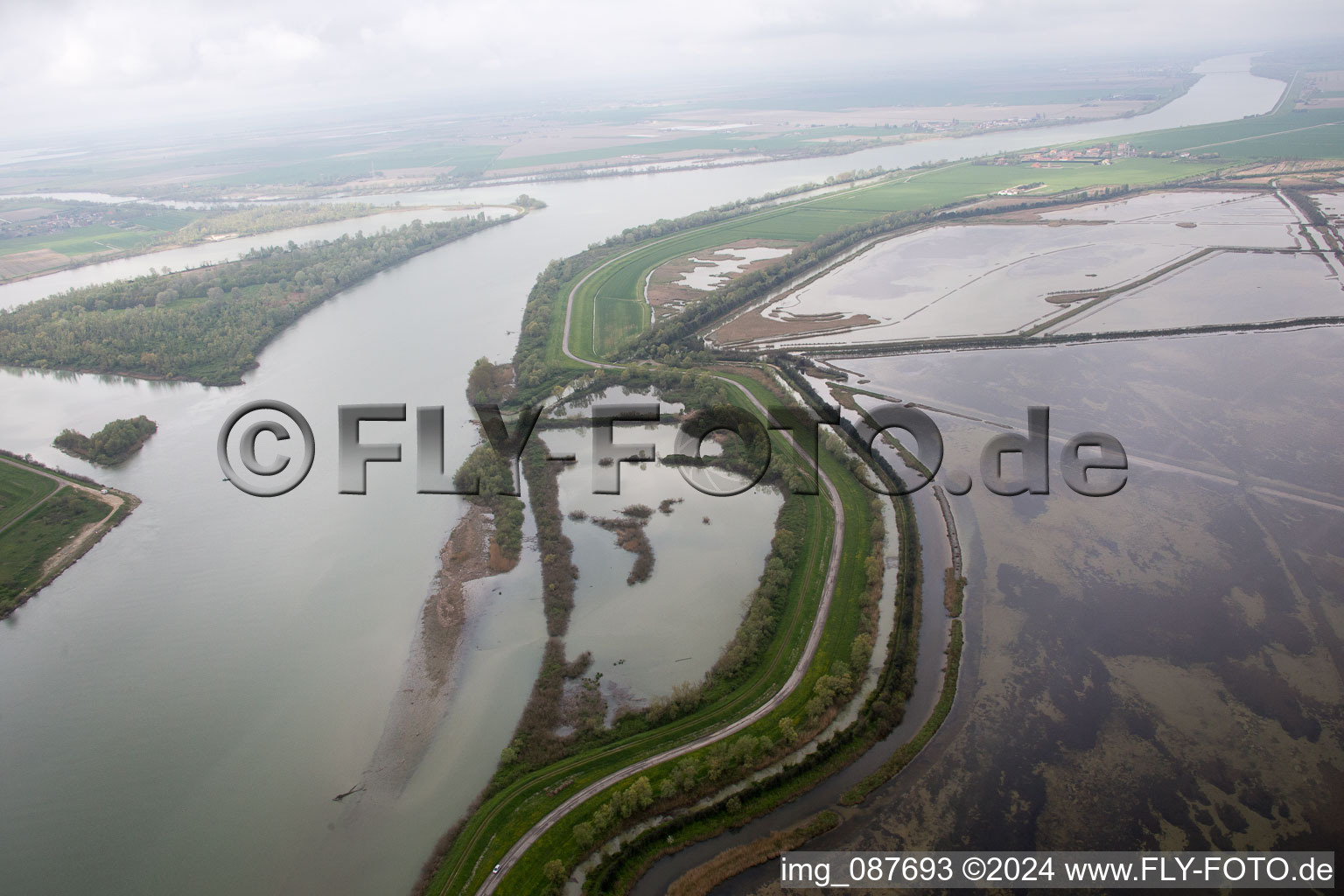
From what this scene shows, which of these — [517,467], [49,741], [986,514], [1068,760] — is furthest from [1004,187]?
[49,741]

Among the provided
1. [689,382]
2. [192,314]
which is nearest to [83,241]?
[192,314]

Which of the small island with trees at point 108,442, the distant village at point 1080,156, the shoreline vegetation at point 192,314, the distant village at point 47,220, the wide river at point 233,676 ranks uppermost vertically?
the distant village at point 1080,156

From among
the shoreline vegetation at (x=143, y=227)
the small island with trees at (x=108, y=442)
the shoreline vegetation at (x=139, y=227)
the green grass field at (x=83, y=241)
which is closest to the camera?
the small island with trees at (x=108, y=442)

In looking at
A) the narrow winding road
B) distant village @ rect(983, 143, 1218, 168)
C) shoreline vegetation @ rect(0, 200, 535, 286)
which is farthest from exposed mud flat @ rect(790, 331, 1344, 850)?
shoreline vegetation @ rect(0, 200, 535, 286)

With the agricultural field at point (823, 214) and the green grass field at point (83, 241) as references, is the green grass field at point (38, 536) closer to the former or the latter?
the agricultural field at point (823, 214)

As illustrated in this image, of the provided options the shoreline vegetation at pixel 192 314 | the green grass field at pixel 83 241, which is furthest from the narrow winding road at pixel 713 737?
the green grass field at pixel 83 241

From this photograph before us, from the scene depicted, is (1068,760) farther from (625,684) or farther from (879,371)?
(879,371)
